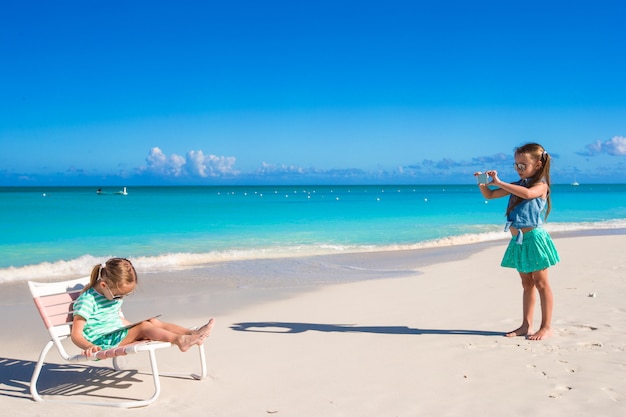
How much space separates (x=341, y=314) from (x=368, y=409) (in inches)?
124

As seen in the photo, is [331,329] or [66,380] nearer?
[66,380]

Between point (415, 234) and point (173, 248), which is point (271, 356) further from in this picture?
point (415, 234)

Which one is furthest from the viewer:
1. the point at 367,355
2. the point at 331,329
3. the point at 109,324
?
the point at 331,329

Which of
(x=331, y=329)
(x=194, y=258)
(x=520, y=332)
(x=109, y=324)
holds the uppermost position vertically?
(x=109, y=324)

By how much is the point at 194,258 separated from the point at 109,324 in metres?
9.57

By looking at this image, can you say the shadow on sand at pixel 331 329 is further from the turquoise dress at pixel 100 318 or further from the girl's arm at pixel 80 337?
the girl's arm at pixel 80 337

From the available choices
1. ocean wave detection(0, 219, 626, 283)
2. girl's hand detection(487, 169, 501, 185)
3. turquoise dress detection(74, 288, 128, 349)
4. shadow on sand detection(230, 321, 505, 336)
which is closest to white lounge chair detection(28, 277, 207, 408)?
turquoise dress detection(74, 288, 128, 349)

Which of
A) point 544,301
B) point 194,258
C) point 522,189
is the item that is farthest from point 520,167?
point 194,258

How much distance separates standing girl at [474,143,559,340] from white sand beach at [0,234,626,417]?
591mm

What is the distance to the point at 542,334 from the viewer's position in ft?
18.4

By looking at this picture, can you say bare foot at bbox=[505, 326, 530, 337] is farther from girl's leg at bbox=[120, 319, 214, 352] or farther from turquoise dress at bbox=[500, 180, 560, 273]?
girl's leg at bbox=[120, 319, 214, 352]

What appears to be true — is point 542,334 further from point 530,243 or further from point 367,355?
point 367,355

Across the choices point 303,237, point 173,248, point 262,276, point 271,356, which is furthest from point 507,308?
point 303,237

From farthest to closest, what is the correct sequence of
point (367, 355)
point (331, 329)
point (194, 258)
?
1. point (194, 258)
2. point (331, 329)
3. point (367, 355)
